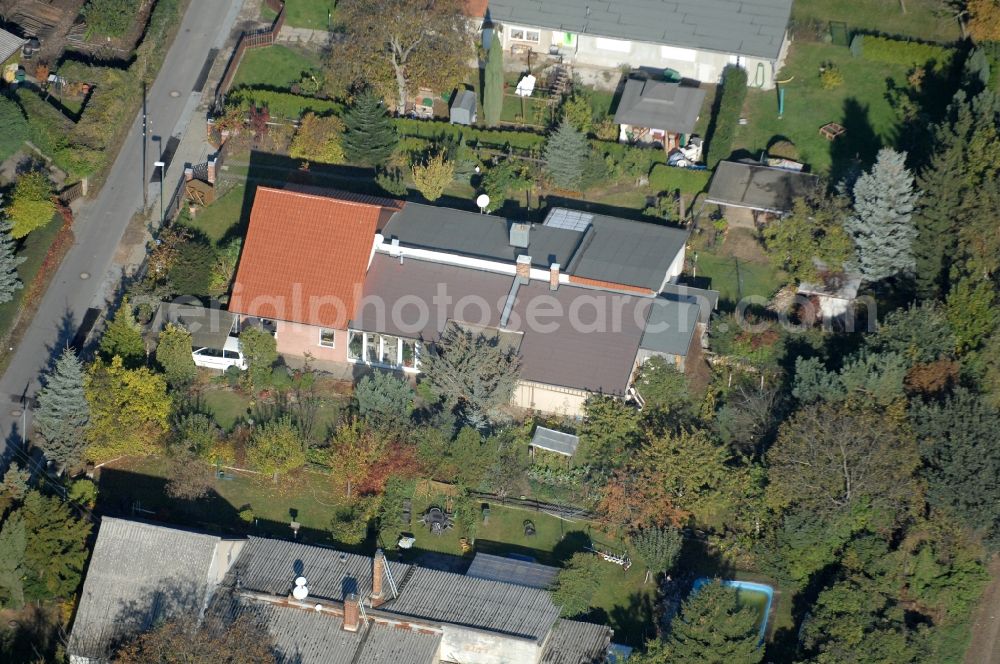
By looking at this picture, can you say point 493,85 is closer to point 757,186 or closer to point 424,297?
point 424,297

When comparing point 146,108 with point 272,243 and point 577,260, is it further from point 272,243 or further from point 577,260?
point 577,260

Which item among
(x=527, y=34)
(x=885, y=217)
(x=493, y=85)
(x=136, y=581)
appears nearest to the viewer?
(x=136, y=581)

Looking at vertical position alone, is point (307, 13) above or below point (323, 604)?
above

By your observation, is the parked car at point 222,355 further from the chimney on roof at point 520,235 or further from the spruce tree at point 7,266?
the chimney on roof at point 520,235

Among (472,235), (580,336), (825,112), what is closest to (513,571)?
(580,336)

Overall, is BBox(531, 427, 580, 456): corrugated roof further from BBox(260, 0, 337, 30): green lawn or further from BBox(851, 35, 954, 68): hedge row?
BBox(260, 0, 337, 30): green lawn

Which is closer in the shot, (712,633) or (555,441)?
(712,633)

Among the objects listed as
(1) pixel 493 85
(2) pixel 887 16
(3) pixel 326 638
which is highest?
(2) pixel 887 16
